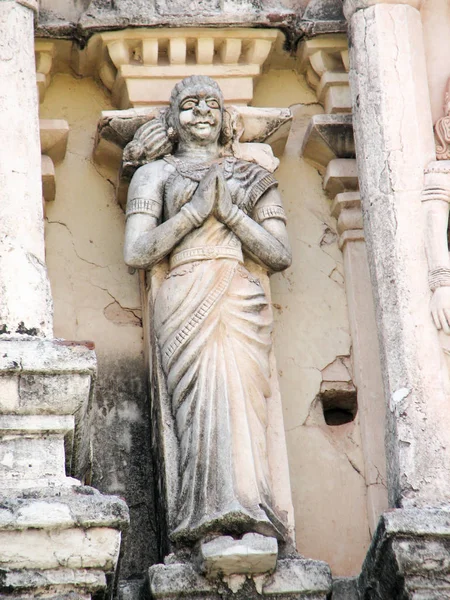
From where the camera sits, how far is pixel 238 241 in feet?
29.2

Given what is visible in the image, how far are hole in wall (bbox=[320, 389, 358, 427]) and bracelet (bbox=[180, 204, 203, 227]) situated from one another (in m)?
1.00

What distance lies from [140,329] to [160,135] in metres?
0.89

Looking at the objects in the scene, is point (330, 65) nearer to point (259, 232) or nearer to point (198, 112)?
point (198, 112)

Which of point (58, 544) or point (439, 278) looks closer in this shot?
point (58, 544)

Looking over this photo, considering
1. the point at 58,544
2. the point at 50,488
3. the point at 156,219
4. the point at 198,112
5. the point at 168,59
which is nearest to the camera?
the point at 58,544

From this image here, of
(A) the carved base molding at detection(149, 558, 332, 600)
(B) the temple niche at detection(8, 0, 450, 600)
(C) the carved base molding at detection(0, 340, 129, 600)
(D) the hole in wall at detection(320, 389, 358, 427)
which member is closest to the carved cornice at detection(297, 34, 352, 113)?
(B) the temple niche at detection(8, 0, 450, 600)

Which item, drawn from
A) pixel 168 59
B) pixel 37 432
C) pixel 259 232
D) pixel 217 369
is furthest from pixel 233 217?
pixel 37 432

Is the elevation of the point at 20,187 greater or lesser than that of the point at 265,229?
greater

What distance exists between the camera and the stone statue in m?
8.29

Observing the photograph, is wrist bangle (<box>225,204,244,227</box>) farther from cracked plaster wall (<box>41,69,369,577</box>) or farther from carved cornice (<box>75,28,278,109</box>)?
carved cornice (<box>75,28,278,109</box>)

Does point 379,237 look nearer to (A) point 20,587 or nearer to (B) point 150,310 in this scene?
(B) point 150,310

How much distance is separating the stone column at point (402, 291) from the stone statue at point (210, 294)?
46cm

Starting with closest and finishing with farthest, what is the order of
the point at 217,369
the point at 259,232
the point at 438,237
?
1. the point at 217,369
2. the point at 438,237
3. the point at 259,232

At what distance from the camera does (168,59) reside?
966cm
